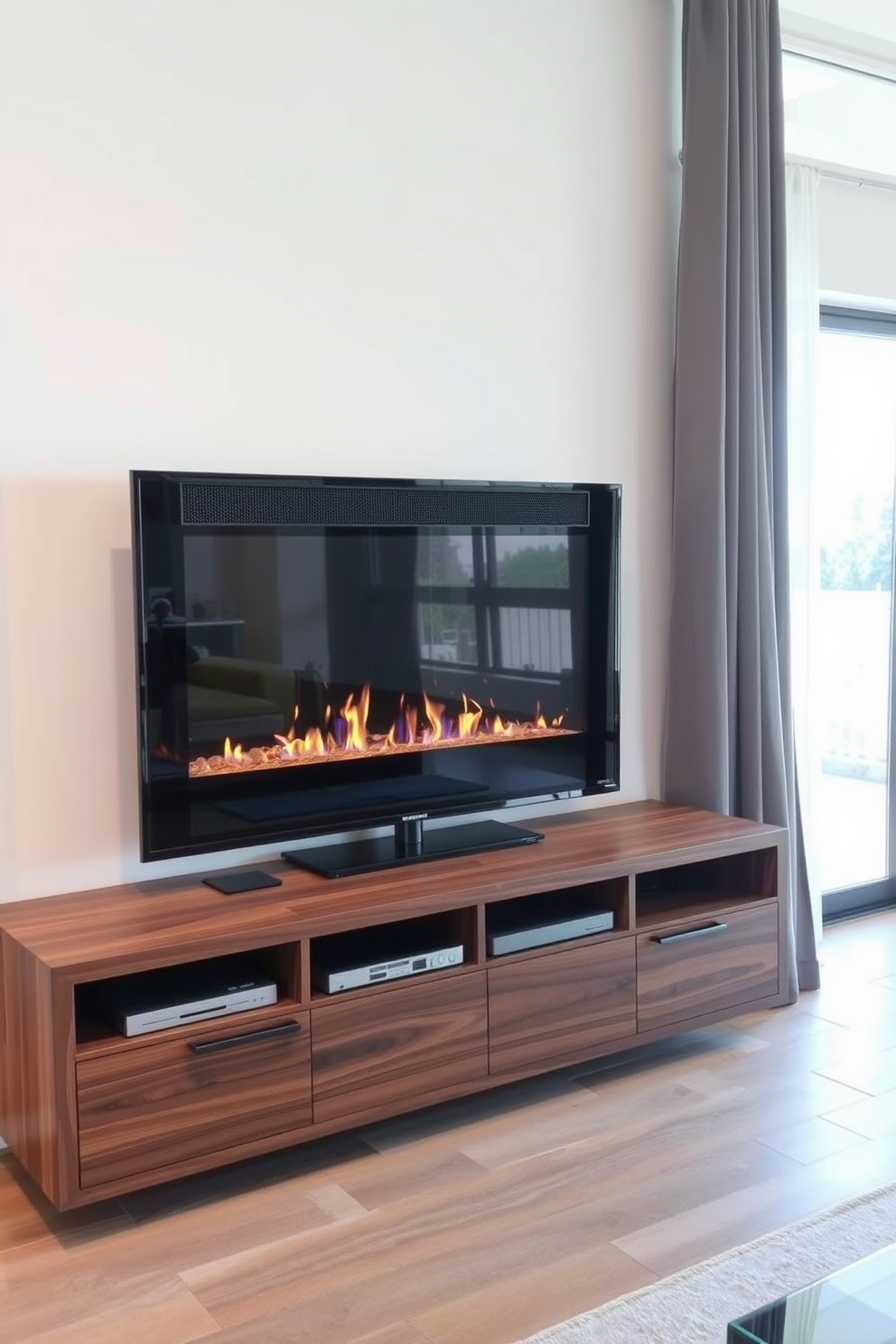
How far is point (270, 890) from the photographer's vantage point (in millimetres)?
2934

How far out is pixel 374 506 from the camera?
3145mm

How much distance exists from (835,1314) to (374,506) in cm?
204

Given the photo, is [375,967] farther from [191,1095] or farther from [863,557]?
[863,557]

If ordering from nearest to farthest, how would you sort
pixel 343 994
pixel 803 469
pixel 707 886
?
pixel 343 994
pixel 707 886
pixel 803 469

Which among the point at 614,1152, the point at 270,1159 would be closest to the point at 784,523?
the point at 614,1152

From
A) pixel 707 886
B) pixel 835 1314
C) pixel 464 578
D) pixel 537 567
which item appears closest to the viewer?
pixel 835 1314

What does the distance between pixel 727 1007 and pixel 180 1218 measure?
1582mm

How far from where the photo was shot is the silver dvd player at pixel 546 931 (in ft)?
9.99

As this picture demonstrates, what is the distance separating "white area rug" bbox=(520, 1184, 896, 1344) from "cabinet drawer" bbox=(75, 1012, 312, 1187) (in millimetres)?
770

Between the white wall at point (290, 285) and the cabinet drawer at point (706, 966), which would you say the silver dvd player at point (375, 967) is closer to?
the white wall at point (290, 285)

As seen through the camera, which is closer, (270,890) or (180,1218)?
(180,1218)

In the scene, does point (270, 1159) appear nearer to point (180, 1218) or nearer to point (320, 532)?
point (180, 1218)

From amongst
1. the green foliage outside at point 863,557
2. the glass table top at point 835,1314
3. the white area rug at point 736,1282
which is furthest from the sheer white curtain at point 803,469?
the glass table top at point 835,1314

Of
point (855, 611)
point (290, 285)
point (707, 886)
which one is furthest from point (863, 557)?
point (290, 285)
